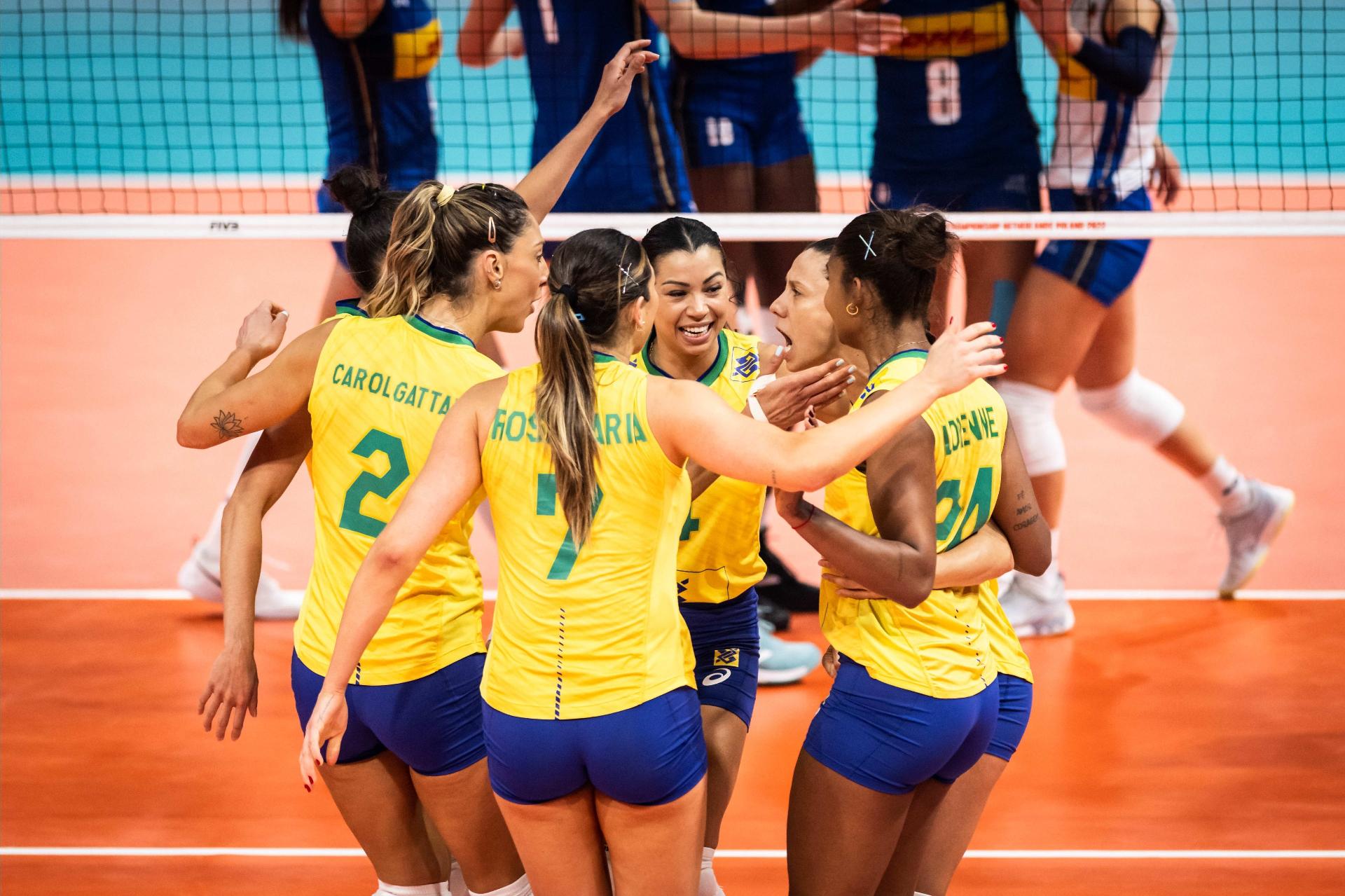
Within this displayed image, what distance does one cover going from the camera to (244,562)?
320 cm

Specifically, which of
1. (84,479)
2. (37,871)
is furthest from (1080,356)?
(84,479)

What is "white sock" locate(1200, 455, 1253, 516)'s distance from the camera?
7.79m

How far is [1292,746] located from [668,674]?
164 inches

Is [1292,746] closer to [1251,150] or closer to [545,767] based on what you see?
[545,767]

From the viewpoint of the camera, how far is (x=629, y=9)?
773 centimetres

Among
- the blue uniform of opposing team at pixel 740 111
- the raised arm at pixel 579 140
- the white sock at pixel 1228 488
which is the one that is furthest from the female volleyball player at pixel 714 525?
the white sock at pixel 1228 488

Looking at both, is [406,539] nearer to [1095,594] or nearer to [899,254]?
[899,254]

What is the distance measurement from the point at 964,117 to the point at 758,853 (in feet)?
16.8

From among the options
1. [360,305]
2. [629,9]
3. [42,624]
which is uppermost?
[629,9]

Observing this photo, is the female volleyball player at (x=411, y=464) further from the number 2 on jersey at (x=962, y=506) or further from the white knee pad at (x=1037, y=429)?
the white knee pad at (x=1037, y=429)

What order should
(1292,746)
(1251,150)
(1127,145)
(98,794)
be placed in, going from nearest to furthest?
(98,794)
(1292,746)
(1127,145)
(1251,150)

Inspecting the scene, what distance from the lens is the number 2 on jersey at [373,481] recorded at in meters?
2.97

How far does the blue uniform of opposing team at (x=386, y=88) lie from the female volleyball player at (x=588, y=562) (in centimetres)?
Result: 524

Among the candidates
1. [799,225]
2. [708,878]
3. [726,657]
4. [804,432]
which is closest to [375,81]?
[799,225]
